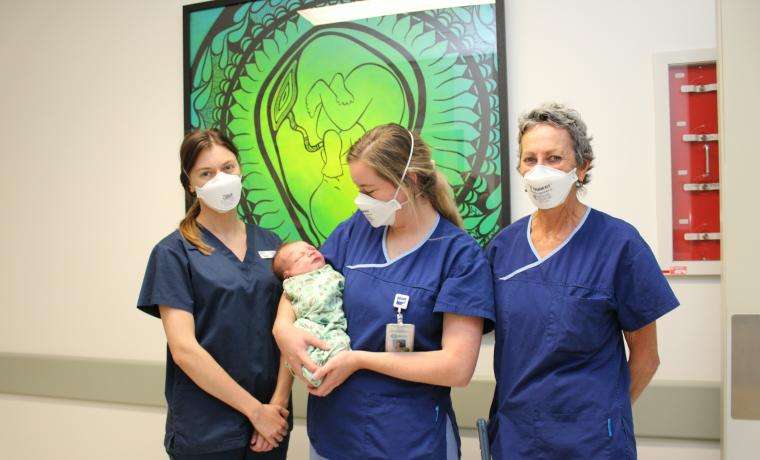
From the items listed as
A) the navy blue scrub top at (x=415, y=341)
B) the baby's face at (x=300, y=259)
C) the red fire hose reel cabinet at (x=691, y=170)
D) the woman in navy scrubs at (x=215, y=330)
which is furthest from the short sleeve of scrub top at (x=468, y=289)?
the red fire hose reel cabinet at (x=691, y=170)

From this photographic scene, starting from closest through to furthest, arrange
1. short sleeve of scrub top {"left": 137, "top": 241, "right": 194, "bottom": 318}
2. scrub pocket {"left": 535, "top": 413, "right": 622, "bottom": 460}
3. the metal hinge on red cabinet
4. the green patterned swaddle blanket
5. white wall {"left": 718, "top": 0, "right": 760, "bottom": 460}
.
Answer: scrub pocket {"left": 535, "top": 413, "right": 622, "bottom": 460} < the green patterned swaddle blanket < short sleeve of scrub top {"left": 137, "top": 241, "right": 194, "bottom": 318} < white wall {"left": 718, "top": 0, "right": 760, "bottom": 460} < the metal hinge on red cabinet

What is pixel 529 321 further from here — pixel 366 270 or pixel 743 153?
pixel 743 153

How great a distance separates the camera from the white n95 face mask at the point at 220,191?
1.58 metres

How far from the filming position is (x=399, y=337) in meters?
1.35

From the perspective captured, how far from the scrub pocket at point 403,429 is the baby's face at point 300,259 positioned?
1.29ft

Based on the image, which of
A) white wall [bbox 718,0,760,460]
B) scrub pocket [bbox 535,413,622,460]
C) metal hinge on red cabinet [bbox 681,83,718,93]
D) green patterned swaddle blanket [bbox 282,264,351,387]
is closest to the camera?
scrub pocket [bbox 535,413,622,460]

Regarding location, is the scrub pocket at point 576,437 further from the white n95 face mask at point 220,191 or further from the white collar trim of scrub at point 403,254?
the white n95 face mask at point 220,191

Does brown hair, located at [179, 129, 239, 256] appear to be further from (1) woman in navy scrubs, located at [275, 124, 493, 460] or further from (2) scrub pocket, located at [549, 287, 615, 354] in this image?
(2) scrub pocket, located at [549, 287, 615, 354]

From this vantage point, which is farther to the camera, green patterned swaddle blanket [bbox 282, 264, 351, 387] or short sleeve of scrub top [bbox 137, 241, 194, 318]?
short sleeve of scrub top [bbox 137, 241, 194, 318]

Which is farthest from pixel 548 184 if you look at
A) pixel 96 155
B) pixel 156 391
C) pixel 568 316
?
pixel 96 155

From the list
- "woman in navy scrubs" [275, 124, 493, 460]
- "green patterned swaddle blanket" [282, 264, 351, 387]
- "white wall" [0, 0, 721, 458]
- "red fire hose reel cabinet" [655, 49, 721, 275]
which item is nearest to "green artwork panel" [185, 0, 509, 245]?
"white wall" [0, 0, 721, 458]

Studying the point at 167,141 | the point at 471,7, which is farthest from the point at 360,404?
the point at 167,141

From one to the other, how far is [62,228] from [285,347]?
71.4 inches

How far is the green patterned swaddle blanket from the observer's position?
4.56 feet
